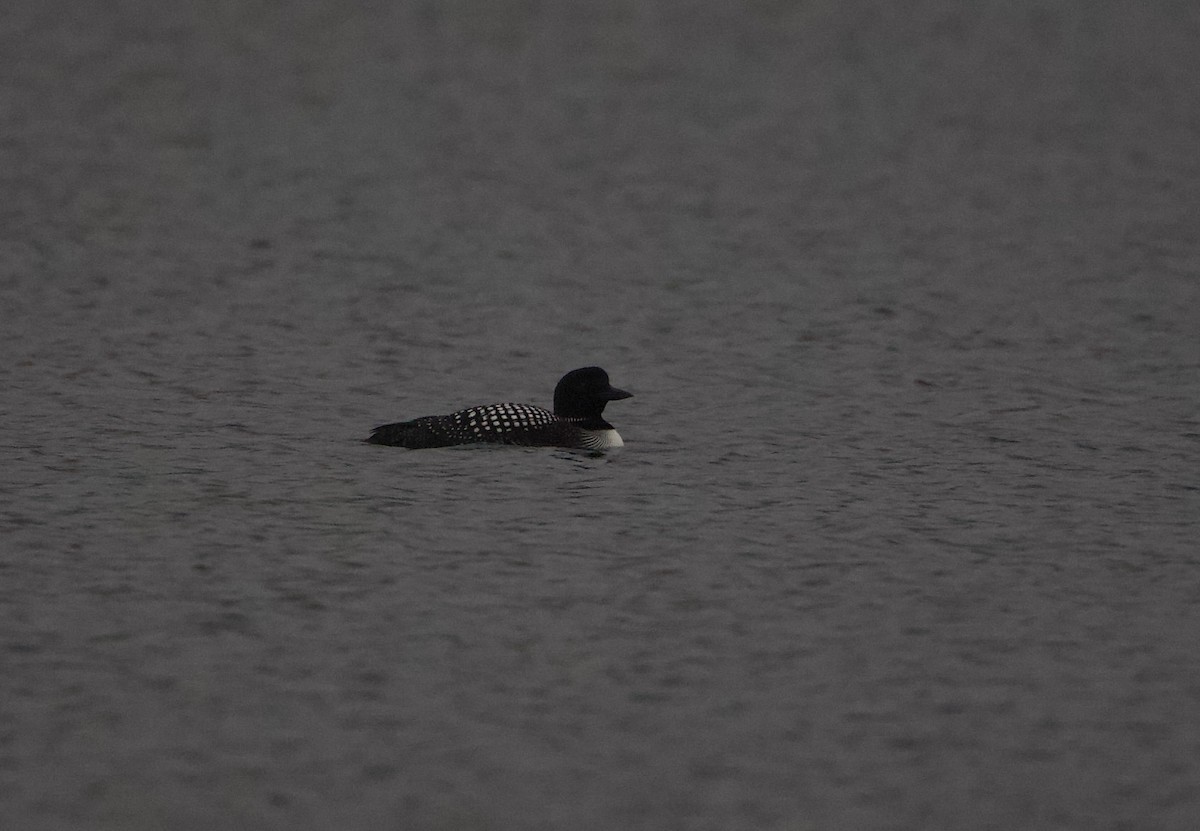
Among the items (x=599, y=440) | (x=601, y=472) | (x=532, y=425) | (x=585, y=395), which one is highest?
(x=585, y=395)

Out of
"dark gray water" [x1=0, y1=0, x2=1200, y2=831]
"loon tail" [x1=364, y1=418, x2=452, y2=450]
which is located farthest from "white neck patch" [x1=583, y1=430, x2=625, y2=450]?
"loon tail" [x1=364, y1=418, x2=452, y2=450]

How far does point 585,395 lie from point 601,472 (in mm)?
781

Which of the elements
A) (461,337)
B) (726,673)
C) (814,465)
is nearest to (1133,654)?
(726,673)

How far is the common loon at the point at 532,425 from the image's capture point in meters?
12.4

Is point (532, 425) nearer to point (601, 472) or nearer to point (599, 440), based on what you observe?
point (599, 440)

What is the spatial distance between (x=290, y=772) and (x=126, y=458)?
197 inches

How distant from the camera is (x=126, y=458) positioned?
Answer: 39.1 ft

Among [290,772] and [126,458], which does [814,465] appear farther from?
[290,772]

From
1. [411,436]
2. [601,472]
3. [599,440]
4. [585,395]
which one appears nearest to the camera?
[601,472]

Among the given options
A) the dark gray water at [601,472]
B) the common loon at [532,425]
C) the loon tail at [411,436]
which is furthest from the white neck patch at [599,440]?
the loon tail at [411,436]

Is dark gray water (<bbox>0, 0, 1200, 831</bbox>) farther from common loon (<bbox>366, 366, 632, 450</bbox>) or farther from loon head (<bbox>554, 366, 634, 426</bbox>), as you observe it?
loon head (<bbox>554, 366, 634, 426</bbox>)

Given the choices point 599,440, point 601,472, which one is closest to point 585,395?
point 599,440

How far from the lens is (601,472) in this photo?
1202 centimetres

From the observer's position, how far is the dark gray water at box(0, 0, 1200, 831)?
7523mm
